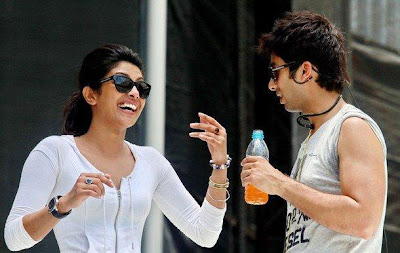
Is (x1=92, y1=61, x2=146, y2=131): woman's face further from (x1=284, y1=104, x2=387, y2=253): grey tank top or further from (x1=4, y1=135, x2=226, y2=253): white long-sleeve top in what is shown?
(x1=284, y1=104, x2=387, y2=253): grey tank top

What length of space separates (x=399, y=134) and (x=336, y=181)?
2.47 meters

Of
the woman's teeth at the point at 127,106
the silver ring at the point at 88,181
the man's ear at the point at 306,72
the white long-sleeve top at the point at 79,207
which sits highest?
the man's ear at the point at 306,72

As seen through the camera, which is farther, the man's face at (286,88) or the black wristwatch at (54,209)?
the black wristwatch at (54,209)

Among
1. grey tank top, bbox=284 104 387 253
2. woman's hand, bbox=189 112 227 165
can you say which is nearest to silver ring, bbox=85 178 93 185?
woman's hand, bbox=189 112 227 165

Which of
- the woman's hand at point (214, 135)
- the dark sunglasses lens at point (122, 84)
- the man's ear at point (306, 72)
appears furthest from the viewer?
the dark sunglasses lens at point (122, 84)

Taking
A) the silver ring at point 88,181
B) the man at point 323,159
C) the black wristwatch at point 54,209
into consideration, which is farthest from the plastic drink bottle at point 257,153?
the black wristwatch at point 54,209

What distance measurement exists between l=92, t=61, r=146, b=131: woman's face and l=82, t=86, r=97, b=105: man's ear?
0.7 inches

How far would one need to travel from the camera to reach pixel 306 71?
2.99m

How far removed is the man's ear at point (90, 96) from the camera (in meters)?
3.70

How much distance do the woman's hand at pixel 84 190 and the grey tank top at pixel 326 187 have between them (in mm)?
758

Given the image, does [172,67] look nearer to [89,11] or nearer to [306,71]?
[89,11]

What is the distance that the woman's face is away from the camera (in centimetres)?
363

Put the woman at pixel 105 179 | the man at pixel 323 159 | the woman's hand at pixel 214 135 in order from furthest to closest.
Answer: the woman's hand at pixel 214 135
the woman at pixel 105 179
the man at pixel 323 159

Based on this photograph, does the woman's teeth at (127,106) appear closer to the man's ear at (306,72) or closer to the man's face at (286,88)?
the man's face at (286,88)
